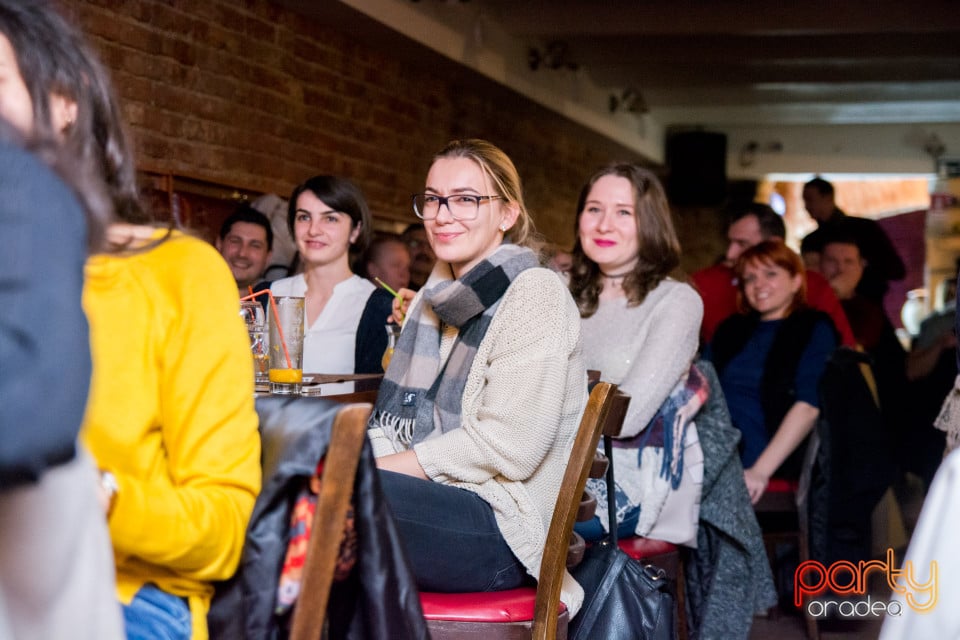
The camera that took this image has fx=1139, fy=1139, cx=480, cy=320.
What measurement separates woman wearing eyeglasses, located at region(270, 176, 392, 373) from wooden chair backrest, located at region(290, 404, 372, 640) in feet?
7.22

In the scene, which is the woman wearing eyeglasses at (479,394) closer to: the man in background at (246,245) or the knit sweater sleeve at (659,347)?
the knit sweater sleeve at (659,347)

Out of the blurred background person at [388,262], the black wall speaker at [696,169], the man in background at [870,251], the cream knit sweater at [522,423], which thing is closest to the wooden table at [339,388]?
the cream knit sweater at [522,423]

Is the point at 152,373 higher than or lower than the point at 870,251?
lower

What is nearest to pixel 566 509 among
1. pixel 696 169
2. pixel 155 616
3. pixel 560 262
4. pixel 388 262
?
pixel 155 616

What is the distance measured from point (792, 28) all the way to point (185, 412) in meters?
6.88

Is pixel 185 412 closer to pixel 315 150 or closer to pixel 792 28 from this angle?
pixel 315 150

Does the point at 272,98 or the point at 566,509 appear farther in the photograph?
the point at 272,98

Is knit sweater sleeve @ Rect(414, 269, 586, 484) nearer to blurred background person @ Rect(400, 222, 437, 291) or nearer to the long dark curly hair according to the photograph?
the long dark curly hair

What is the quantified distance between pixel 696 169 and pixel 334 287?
8.45 metres

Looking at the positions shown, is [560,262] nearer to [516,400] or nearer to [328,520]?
Result: [516,400]

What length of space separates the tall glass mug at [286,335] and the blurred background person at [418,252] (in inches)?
125

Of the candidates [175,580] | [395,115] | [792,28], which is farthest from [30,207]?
[792,28]

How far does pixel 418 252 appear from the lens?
18.8 feet

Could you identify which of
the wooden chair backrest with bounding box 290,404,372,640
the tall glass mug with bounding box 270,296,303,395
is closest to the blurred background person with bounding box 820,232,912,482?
the tall glass mug with bounding box 270,296,303,395
